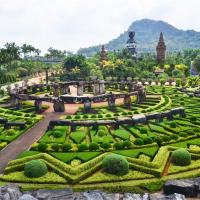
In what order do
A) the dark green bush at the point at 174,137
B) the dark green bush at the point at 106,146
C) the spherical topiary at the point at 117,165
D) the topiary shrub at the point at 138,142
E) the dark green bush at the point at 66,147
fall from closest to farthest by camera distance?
the spherical topiary at the point at 117,165
the dark green bush at the point at 66,147
the dark green bush at the point at 106,146
the topiary shrub at the point at 138,142
the dark green bush at the point at 174,137

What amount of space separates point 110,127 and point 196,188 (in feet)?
58.8

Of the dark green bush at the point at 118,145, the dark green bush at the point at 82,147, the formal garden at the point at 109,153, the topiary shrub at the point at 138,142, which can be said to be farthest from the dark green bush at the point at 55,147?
the topiary shrub at the point at 138,142

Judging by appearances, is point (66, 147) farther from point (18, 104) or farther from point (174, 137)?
point (18, 104)

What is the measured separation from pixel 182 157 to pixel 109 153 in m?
6.52

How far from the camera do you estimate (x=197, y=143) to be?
3638cm

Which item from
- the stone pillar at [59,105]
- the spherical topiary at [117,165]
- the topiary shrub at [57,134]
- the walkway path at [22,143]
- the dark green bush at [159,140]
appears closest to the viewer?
the spherical topiary at [117,165]

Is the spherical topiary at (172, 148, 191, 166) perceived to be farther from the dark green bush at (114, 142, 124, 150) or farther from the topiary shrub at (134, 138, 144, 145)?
the dark green bush at (114, 142, 124, 150)

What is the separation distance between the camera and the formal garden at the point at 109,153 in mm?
28406

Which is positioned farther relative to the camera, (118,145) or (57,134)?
(57,134)

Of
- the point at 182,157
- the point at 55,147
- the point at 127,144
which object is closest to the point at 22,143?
the point at 55,147

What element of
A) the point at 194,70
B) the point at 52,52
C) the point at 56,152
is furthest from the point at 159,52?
the point at 56,152

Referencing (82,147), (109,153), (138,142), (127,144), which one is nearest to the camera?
(109,153)

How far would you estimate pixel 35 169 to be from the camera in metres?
28.7

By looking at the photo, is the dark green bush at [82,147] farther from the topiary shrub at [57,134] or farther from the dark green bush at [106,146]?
the topiary shrub at [57,134]
